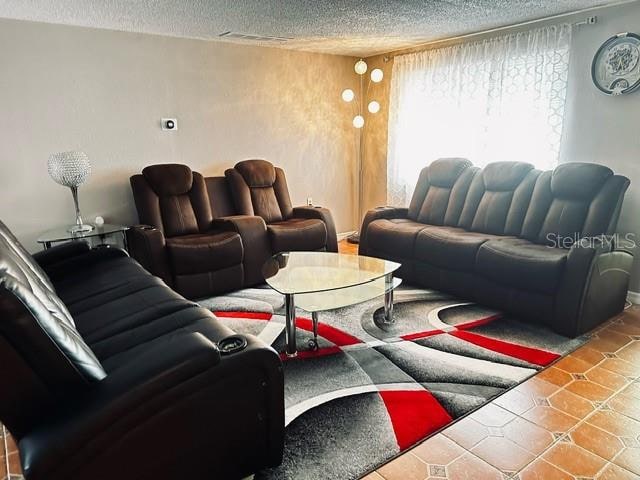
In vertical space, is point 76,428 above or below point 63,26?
below

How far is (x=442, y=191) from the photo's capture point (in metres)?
4.20

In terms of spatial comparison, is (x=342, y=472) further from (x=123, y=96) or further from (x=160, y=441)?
(x=123, y=96)

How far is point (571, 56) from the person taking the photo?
11.8 ft

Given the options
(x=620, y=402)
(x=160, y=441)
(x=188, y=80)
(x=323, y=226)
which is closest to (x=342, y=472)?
(x=160, y=441)

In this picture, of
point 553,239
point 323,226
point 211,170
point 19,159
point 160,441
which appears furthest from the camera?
point 211,170

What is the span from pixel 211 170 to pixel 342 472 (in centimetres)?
345

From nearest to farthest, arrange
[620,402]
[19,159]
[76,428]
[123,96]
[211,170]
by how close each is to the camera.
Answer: [76,428] < [620,402] < [19,159] < [123,96] < [211,170]

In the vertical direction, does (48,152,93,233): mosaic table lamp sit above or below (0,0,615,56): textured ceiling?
below

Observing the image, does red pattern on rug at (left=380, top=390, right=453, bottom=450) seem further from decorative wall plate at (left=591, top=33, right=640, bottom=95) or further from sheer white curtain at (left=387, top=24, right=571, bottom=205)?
decorative wall plate at (left=591, top=33, right=640, bottom=95)

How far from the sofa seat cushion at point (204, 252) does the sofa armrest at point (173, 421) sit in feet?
6.68

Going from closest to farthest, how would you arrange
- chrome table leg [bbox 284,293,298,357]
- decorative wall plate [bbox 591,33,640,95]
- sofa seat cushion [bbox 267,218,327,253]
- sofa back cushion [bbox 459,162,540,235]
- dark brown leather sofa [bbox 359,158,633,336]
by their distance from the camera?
chrome table leg [bbox 284,293,298,357] → dark brown leather sofa [bbox 359,158,633,336] → decorative wall plate [bbox 591,33,640,95] → sofa back cushion [bbox 459,162,540,235] → sofa seat cushion [bbox 267,218,327,253]

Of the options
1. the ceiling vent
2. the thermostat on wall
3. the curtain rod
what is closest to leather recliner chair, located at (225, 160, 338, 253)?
the thermostat on wall

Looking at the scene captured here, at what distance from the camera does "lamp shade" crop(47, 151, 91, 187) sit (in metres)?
3.33

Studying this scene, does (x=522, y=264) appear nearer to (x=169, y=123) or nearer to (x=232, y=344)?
(x=232, y=344)
